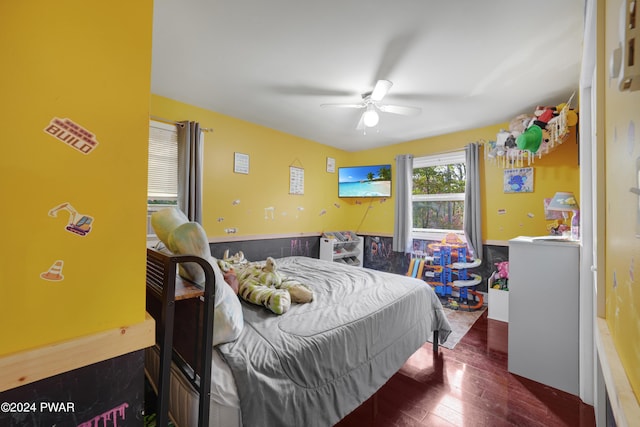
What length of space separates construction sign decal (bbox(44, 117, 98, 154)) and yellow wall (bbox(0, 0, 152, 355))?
1cm

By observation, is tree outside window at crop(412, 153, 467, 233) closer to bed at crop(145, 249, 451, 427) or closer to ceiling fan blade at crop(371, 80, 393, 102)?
ceiling fan blade at crop(371, 80, 393, 102)

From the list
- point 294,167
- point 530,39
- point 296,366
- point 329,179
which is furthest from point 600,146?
point 329,179

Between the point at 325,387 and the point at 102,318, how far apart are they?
3.29ft

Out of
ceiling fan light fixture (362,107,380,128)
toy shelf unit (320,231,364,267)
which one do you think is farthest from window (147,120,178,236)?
toy shelf unit (320,231,364,267)

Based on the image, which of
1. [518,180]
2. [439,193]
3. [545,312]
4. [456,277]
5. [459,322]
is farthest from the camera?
[439,193]

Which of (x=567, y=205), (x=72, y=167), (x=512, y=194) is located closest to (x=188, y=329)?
(x=72, y=167)

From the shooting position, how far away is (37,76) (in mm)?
613

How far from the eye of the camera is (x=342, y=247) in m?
4.43

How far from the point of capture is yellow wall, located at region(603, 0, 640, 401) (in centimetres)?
55

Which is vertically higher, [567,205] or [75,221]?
[567,205]

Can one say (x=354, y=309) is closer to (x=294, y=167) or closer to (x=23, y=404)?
(x=23, y=404)

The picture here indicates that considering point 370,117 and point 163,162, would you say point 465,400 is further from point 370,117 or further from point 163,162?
point 163,162

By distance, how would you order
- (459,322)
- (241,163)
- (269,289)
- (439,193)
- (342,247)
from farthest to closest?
1. (342,247)
2. (439,193)
3. (241,163)
4. (459,322)
5. (269,289)

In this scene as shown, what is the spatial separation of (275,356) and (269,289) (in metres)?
0.57
